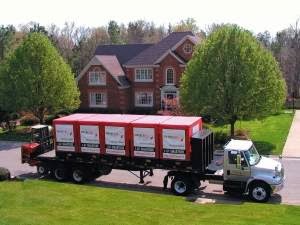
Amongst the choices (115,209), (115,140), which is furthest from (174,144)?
(115,209)

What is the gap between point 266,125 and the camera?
44250mm

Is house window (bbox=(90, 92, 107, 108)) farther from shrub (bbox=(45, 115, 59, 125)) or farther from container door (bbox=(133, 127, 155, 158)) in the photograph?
container door (bbox=(133, 127, 155, 158))

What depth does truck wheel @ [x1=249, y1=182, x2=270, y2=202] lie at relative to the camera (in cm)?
2058

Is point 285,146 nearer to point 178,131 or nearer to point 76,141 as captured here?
point 178,131

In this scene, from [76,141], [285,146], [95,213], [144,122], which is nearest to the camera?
[95,213]

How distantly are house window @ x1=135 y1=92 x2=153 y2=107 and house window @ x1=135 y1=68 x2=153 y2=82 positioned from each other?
5.45ft

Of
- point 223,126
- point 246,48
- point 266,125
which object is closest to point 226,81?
point 246,48

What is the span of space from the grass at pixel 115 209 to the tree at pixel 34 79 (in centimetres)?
2017

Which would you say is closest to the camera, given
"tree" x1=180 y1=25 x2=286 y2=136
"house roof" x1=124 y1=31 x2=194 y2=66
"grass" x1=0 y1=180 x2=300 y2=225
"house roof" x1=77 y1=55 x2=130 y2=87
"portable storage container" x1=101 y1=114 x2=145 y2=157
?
"grass" x1=0 y1=180 x2=300 y2=225

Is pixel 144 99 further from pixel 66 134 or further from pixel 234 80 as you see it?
pixel 66 134

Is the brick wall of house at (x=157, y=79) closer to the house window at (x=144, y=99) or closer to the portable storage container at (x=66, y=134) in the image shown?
the house window at (x=144, y=99)

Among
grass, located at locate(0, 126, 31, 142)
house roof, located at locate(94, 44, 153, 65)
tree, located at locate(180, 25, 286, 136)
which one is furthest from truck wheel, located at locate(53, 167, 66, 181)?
house roof, located at locate(94, 44, 153, 65)

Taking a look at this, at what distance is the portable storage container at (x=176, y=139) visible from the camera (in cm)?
2175

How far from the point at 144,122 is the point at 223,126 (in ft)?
69.3
